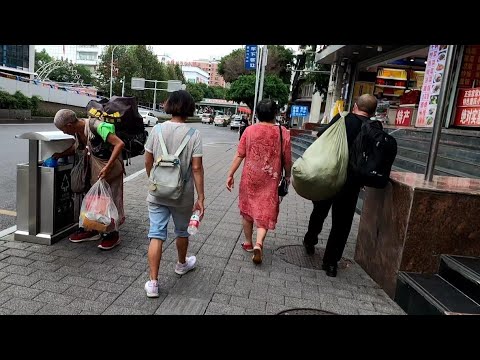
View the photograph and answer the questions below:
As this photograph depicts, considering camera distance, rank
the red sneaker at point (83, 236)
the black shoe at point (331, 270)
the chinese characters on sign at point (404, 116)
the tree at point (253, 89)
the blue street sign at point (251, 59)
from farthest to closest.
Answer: the tree at point (253, 89)
the blue street sign at point (251, 59)
the chinese characters on sign at point (404, 116)
the red sneaker at point (83, 236)
the black shoe at point (331, 270)

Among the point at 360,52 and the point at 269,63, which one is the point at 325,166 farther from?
the point at 269,63

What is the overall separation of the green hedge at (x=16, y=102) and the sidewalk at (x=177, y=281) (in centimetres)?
2270

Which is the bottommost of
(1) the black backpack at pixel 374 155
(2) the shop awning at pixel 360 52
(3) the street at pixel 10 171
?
(3) the street at pixel 10 171

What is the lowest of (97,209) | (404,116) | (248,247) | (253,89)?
(248,247)

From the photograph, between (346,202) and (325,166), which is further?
(346,202)

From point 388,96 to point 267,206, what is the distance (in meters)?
17.4

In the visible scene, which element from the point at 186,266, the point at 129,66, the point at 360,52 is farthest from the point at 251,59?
the point at 129,66

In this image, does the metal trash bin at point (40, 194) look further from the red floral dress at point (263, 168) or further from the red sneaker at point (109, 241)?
the red floral dress at point (263, 168)

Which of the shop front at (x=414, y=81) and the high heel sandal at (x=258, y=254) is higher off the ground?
the shop front at (x=414, y=81)

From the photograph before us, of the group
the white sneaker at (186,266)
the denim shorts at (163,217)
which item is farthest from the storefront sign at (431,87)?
the denim shorts at (163,217)

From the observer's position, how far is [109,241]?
4227 millimetres

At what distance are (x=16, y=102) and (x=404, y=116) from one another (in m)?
22.4

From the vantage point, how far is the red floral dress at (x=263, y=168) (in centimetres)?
418
